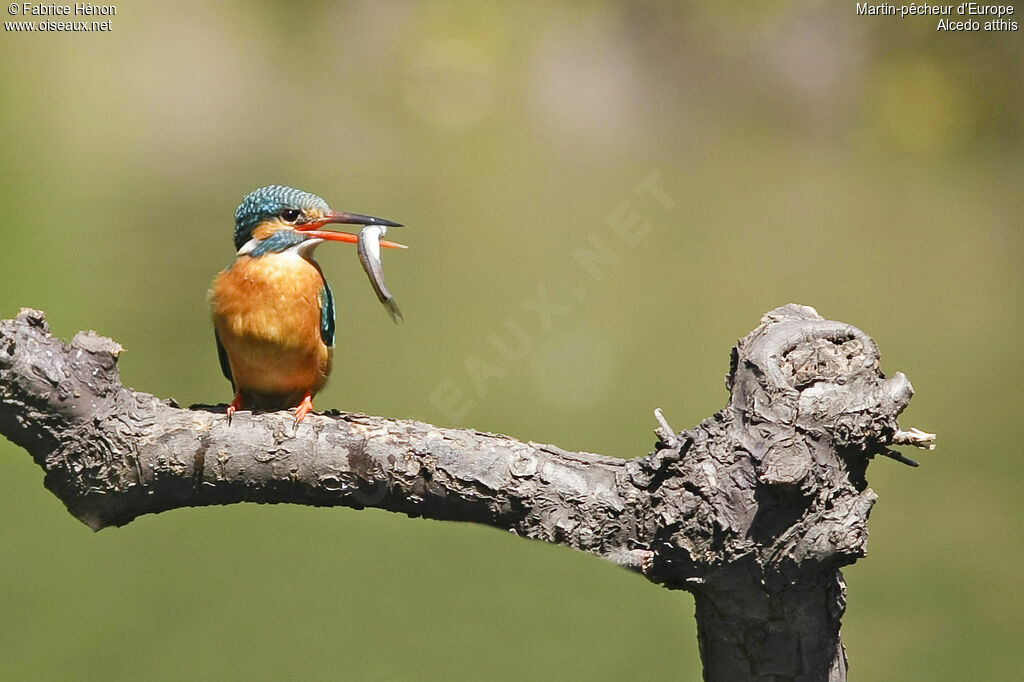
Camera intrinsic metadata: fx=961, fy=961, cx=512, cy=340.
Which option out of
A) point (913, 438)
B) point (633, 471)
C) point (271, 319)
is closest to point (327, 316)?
point (271, 319)

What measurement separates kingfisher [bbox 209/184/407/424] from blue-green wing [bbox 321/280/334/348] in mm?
18

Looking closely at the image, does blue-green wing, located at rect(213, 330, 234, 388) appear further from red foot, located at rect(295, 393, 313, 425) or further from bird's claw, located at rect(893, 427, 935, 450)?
bird's claw, located at rect(893, 427, 935, 450)

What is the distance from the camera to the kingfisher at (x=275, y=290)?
4.92ft

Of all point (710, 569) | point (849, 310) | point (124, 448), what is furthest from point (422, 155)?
point (710, 569)

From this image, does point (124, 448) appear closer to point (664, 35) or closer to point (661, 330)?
point (661, 330)

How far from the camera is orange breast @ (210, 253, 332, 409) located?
1.50 meters

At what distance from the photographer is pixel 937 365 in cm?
300

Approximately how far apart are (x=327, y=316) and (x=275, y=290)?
0.37 ft

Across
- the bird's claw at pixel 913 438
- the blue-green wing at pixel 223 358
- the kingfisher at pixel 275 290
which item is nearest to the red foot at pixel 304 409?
the kingfisher at pixel 275 290

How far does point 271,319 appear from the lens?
4.92ft

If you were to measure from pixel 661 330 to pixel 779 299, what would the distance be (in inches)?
14.9

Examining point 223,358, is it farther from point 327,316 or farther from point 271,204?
point 271,204

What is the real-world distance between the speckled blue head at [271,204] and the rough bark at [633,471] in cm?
37

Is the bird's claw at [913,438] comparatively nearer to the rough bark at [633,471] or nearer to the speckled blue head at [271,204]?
the rough bark at [633,471]
